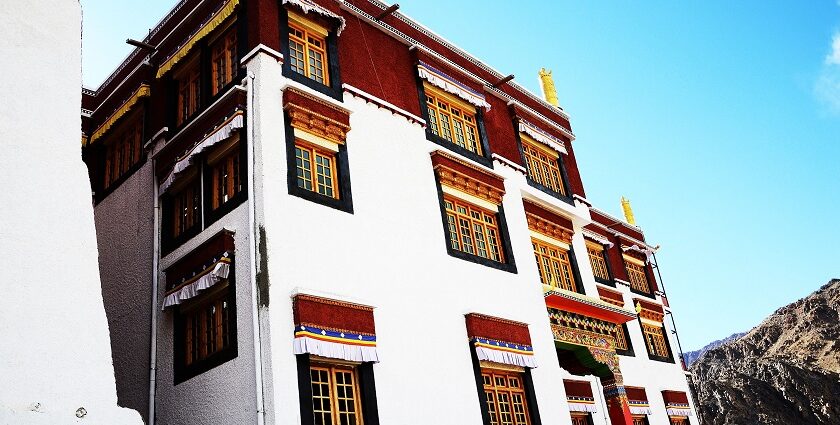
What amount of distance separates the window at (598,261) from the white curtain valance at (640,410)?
3479 millimetres

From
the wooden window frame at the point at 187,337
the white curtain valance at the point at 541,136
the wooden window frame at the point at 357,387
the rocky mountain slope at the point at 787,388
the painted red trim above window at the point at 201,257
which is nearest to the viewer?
the wooden window frame at the point at 357,387

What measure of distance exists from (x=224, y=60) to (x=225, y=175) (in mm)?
2245

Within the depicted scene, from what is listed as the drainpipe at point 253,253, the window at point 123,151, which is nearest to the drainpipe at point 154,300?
the window at point 123,151

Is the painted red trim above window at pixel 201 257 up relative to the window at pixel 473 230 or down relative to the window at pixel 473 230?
down

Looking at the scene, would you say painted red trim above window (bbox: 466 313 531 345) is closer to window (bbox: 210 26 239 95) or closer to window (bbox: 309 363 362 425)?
window (bbox: 309 363 362 425)

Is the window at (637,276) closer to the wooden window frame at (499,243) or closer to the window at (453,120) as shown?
the wooden window frame at (499,243)

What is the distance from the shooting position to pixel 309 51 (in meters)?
12.3

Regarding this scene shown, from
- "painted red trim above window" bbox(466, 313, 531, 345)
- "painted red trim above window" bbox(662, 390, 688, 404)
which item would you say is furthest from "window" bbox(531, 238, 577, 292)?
"painted red trim above window" bbox(662, 390, 688, 404)

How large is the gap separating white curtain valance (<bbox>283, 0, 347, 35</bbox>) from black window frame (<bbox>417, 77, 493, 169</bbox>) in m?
2.14

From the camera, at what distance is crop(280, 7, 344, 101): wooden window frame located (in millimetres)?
11680

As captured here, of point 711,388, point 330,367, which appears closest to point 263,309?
point 330,367

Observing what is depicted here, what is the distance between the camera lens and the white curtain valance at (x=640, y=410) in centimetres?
1838

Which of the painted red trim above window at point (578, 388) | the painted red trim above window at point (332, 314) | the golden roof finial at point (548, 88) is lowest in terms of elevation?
the painted red trim above window at point (578, 388)

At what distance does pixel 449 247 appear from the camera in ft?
42.2
